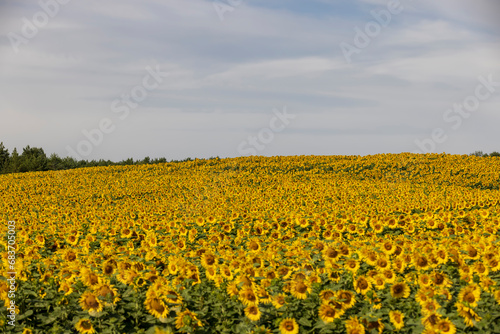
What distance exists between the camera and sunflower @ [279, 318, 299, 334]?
4797mm

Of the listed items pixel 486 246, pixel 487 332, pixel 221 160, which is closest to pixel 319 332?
pixel 487 332

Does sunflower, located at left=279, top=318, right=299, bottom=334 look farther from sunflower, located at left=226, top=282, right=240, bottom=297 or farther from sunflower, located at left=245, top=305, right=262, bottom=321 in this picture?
sunflower, located at left=226, top=282, right=240, bottom=297

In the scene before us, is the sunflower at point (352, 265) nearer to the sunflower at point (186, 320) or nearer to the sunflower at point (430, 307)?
the sunflower at point (430, 307)

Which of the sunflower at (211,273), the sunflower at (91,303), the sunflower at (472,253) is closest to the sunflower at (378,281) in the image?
the sunflower at (472,253)

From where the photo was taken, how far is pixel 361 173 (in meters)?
25.3

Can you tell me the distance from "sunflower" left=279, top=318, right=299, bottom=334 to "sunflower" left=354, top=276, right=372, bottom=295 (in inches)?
40.3

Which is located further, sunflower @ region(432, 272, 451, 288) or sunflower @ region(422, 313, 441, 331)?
sunflower @ region(432, 272, 451, 288)

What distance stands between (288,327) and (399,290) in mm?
1454

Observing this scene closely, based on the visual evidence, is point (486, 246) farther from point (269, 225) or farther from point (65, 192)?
point (65, 192)

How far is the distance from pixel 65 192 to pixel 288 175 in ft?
36.0

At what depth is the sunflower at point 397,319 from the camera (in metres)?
4.84

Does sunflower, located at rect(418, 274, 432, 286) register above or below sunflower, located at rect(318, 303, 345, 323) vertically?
above

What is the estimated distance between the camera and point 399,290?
210 inches

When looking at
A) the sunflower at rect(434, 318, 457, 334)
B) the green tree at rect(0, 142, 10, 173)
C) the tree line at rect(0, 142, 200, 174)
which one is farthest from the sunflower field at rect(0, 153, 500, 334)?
the green tree at rect(0, 142, 10, 173)
